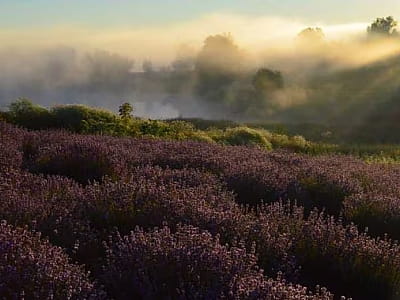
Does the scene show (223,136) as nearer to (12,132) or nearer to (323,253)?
(12,132)

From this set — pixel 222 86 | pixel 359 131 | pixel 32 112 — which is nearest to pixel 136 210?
pixel 32 112

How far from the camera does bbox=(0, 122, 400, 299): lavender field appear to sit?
255 centimetres

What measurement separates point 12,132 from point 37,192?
363cm

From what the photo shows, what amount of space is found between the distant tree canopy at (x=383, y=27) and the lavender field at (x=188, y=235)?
267 ft

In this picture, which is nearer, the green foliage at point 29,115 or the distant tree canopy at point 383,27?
the green foliage at point 29,115

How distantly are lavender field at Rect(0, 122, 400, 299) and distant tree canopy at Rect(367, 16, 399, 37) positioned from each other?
81.5 metres

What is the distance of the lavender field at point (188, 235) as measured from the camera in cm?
255

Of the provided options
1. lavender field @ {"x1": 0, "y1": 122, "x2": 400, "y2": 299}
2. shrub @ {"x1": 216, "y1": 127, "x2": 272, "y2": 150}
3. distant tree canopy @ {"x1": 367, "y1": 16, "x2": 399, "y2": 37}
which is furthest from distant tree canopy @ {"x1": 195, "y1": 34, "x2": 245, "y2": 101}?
lavender field @ {"x1": 0, "y1": 122, "x2": 400, "y2": 299}

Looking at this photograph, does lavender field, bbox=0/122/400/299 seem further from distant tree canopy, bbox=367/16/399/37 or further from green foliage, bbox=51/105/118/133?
distant tree canopy, bbox=367/16/399/37

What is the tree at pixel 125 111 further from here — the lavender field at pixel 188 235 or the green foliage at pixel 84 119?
the lavender field at pixel 188 235

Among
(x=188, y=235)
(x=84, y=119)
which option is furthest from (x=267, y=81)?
(x=188, y=235)

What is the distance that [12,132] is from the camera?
7.42 meters

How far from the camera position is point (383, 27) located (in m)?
84.0

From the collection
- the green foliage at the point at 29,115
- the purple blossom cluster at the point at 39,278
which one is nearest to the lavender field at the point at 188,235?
the purple blossom cluster at the point at 39,278
